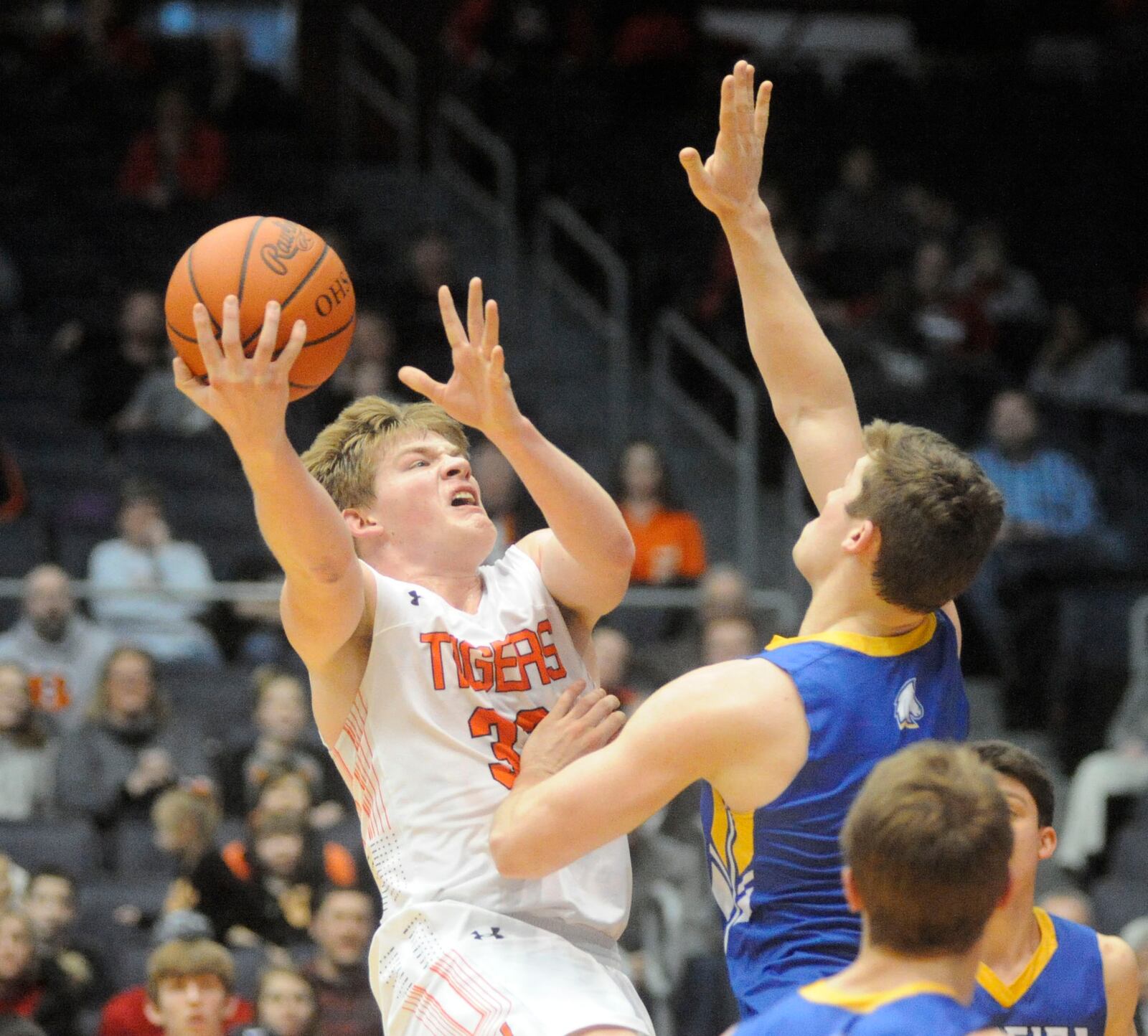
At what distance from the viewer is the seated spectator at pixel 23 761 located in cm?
789

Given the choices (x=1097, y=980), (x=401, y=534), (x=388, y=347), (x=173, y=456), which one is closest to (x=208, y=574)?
(x=173, y=456)

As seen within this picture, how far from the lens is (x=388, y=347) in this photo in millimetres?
10539

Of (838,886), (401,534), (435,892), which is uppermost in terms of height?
(401,534)

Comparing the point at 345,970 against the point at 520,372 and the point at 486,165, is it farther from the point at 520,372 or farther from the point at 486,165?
the point at 486,165

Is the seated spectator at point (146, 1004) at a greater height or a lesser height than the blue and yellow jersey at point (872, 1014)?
lesser

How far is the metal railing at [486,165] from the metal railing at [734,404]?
141cm

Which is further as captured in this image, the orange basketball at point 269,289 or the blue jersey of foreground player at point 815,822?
the orange basketball at point 269,289

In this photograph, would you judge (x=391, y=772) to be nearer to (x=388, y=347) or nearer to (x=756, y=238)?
(x=756, y=238)

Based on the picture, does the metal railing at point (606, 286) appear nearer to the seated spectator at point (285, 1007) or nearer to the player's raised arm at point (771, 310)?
the seated spectator at point (285, 1007)

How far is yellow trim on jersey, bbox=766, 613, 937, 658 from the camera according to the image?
3.28 meters

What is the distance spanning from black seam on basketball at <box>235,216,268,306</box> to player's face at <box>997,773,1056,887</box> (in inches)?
72.2

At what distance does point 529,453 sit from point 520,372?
837 cm

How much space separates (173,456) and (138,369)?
2.03 ft

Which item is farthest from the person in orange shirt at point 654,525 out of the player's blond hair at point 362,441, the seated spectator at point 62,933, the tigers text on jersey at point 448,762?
the tigers text on jersey at point 448,762
